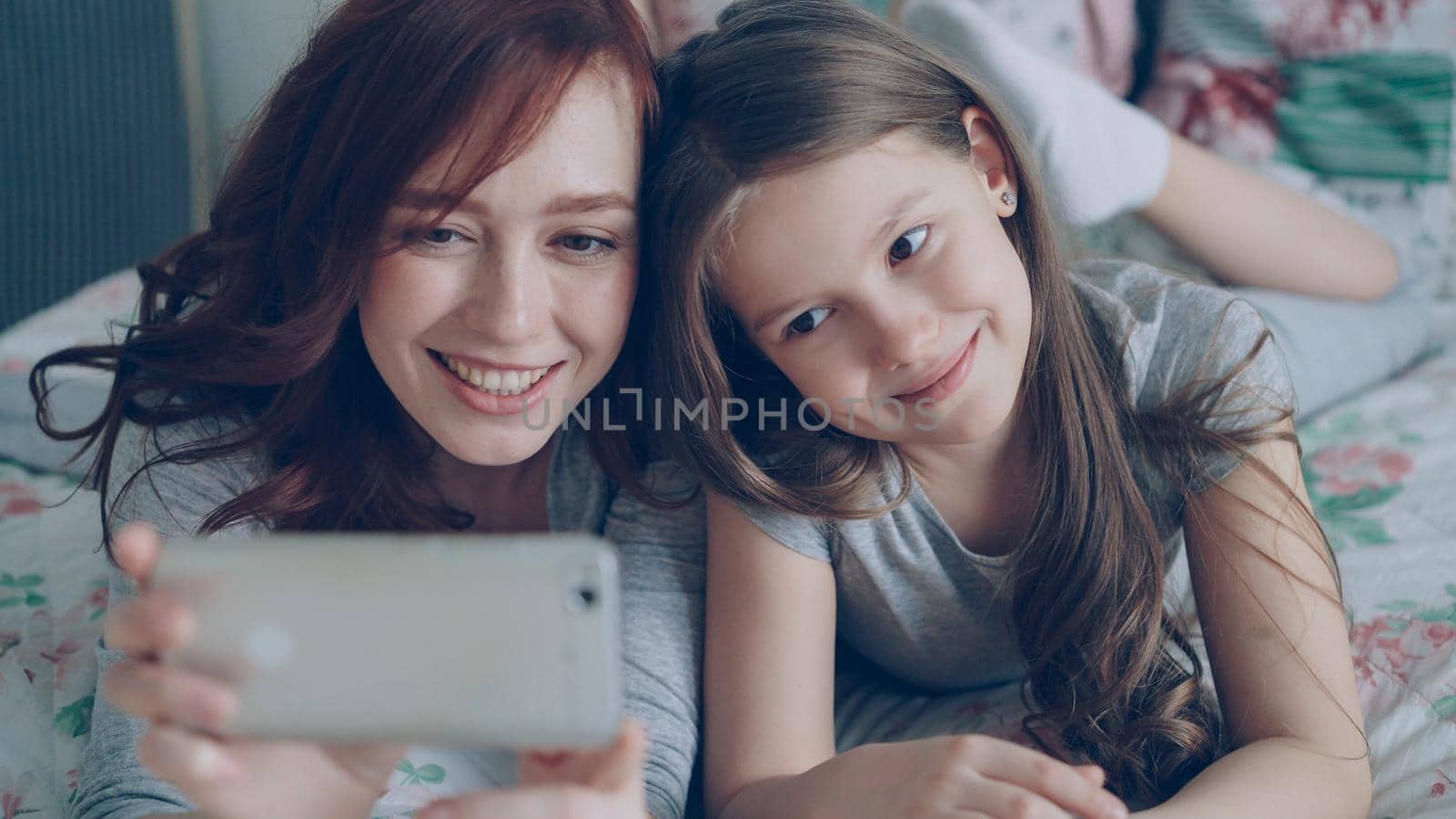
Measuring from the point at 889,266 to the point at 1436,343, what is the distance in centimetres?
105

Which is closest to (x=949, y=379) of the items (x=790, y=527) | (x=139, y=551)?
(x=790, y=527)

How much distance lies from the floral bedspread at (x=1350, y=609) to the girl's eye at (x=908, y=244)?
385 millimetres

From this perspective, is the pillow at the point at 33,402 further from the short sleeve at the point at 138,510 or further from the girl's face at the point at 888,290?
the girl's face at the point at 888,290

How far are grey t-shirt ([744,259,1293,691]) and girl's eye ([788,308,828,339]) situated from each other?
0.14 metres

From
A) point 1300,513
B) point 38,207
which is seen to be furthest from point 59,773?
point 38,207

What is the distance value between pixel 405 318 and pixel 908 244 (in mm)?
339

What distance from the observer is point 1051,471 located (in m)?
0.86

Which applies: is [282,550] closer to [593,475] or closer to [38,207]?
[593,475]

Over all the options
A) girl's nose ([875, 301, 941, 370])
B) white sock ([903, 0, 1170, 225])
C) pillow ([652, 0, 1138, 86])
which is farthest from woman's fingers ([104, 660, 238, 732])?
pillow ([652, 0, 1138, 86])

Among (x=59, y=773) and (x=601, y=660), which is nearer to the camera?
(x=601, y=660)

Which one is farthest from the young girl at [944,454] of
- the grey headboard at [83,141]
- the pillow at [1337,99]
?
the grey headboard at [83,141]

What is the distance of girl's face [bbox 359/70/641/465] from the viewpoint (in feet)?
2.46

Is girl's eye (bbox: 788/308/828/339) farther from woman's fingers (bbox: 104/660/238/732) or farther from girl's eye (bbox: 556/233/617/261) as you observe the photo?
woman's fingers (bbox: 104/660/238/732)

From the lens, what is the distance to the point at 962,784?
66cm
